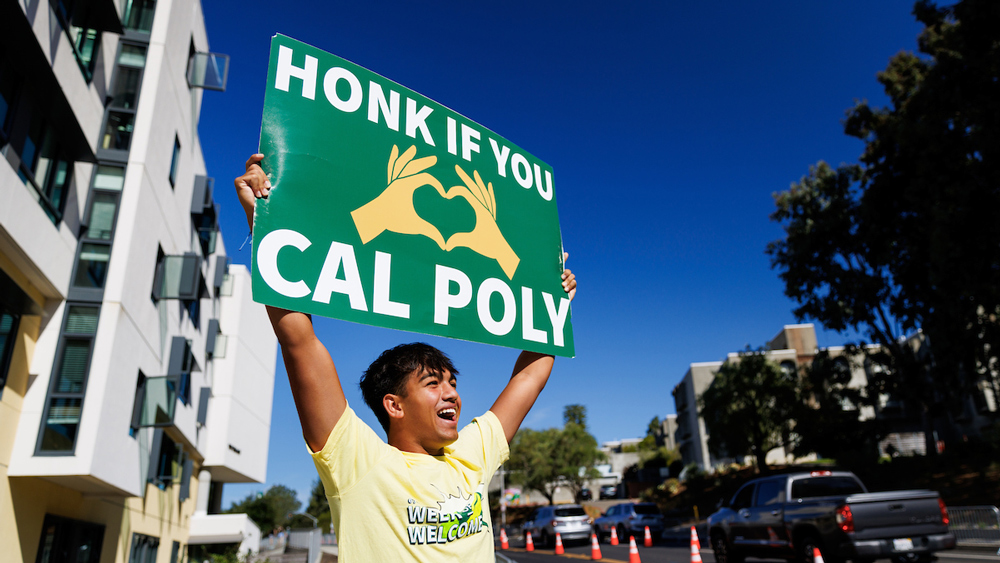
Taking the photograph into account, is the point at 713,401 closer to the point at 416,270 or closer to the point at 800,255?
the point at 800,255

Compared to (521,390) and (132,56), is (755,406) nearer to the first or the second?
(132,56)

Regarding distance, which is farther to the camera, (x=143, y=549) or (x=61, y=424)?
(x=143, y=549)

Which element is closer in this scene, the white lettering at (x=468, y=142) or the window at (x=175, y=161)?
the white lettering at (x=468, y=142)

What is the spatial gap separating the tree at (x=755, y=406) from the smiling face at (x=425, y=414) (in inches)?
1447

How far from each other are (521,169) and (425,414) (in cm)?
158

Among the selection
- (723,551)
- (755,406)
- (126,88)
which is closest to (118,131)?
(126,88)

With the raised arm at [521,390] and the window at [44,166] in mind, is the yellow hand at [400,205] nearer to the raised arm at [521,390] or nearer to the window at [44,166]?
the raised arm at [521,390]

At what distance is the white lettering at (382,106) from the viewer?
9.00ft

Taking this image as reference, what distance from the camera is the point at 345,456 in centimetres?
200

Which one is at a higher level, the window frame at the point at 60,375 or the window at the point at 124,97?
the window at the point at 124,97

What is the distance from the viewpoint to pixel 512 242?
304 cm

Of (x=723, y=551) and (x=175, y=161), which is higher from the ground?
(x=175, y=161)

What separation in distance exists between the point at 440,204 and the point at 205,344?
2768cm

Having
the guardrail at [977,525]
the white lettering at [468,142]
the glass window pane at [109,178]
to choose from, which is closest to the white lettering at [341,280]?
the white lettering at [468,142]
